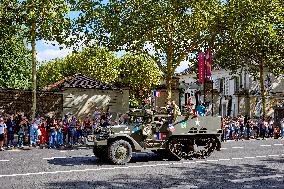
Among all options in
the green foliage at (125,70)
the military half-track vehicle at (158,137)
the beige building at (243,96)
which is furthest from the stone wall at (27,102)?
the green foliage at (125,70)

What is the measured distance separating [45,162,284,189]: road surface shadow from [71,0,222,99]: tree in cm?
1371

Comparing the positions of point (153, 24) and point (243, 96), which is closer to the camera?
point (153, 24)

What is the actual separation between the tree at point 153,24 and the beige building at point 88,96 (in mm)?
7488

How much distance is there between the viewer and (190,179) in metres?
11.5

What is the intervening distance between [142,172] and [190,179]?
172 cm

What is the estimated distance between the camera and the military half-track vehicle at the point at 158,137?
45.9 ft

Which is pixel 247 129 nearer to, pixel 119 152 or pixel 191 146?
pixel 191 146

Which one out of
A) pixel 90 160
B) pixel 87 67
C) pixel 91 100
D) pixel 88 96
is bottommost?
pixel 90 160

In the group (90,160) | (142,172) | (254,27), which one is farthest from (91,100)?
(142,172)

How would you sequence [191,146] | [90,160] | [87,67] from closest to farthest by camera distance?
[90,160]
[191,146]
[87,67]

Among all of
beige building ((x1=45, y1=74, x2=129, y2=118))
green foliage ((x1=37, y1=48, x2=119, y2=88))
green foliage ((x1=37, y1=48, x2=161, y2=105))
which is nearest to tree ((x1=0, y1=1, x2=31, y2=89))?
beige building ((x1=45, y1=74, x2=129, y2=118))

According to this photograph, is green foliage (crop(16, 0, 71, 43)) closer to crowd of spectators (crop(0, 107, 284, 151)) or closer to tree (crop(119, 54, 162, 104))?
crowd of spectators (crop(0, 107, 284, 151))

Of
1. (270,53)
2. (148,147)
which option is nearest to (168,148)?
(148,147)

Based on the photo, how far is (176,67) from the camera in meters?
27.5
